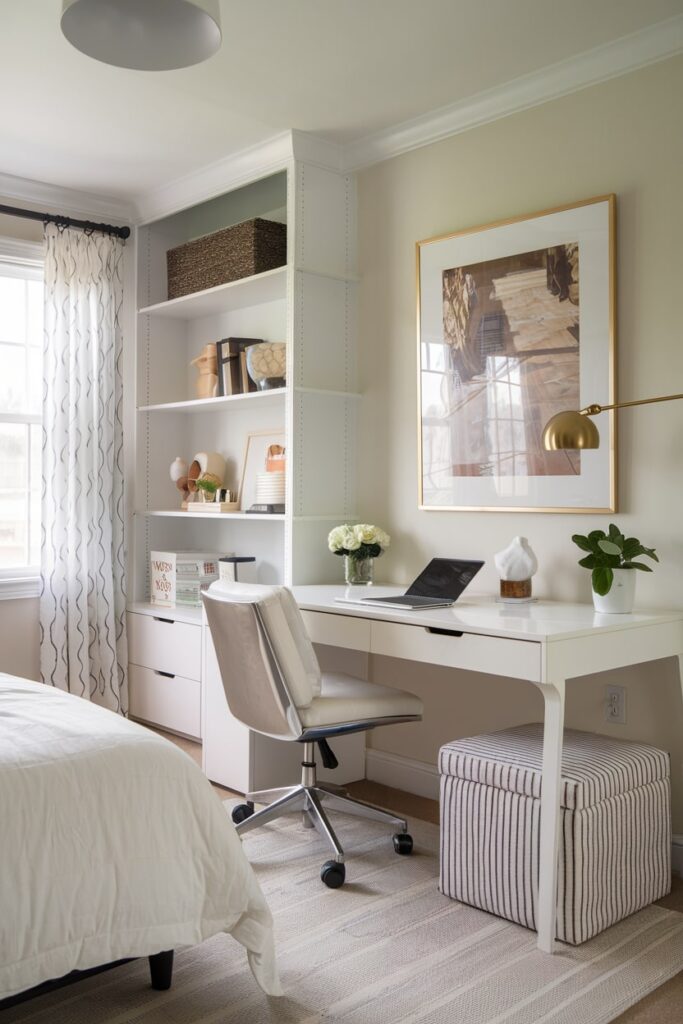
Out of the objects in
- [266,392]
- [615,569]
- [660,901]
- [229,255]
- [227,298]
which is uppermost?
[229,255]

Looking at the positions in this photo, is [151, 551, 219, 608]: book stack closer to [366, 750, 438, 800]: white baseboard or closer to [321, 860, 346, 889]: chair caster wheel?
[366, 750, 438, 800]: white baseboard

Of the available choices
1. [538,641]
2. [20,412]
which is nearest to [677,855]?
[538,641]

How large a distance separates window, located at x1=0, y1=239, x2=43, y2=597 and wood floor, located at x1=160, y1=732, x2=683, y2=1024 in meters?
1.07

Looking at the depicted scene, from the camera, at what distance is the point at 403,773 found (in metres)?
3.57

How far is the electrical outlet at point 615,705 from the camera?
2.91 metres

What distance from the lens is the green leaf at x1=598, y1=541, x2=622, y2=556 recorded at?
2691mm

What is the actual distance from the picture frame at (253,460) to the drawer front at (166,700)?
82 centimetres

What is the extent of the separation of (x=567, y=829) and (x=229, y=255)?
266cm

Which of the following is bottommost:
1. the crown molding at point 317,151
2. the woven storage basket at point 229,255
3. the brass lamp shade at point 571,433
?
the brass lamp shade at point 571,433

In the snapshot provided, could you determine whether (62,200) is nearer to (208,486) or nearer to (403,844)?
(208,486)

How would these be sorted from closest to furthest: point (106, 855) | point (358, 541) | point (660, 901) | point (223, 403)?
point (106, 855)
point (660, 901)
point (358, 541)
point (223, 403)

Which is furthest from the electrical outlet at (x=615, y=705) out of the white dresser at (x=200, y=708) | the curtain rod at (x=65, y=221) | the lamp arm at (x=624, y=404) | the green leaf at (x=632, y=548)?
the curtain rod at (x=65, y=221)

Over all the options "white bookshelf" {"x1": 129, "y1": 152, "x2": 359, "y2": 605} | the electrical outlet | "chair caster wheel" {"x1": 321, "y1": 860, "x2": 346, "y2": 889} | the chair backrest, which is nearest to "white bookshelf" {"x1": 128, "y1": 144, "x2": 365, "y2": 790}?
"white bookshelf" {"x1": 129, "y1": 152, "x2": 359, "y2": 605}

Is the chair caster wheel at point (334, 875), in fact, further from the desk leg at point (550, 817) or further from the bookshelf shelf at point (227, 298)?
the bookshelf shelf at point (227, 298)
